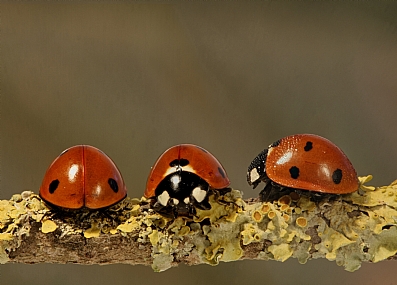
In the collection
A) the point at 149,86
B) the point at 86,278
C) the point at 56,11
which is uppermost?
the point at 56,11

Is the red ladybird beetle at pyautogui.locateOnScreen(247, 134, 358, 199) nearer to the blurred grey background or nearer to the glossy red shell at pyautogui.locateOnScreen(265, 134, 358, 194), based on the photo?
the glossy red shell at pyautogui.locateOnScreen(265, 134, 358, 194)

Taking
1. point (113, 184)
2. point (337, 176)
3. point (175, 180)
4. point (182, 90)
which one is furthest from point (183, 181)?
point (182, 90)

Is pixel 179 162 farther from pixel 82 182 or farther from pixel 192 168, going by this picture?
pixel 82 182

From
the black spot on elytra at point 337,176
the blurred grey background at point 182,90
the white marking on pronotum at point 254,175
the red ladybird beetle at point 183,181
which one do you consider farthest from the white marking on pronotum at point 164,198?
the blurred grey background at point 182,90

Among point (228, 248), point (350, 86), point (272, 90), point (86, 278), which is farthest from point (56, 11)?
point (228, 248)

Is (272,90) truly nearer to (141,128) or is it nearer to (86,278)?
(141,128)
